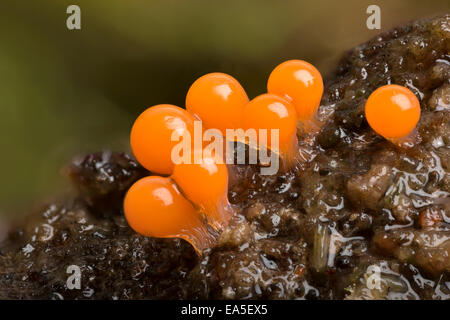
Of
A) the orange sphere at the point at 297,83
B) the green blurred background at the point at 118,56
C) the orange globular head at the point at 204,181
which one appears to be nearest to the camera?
the orange globular head at the point at 204,181

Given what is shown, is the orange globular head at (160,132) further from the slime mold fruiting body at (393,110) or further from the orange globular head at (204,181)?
the slime mold fruiting body at (393,110)

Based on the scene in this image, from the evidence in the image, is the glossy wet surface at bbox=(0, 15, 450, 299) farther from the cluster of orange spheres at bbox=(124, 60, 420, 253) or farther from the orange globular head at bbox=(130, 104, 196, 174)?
the orange globular head at bbox=(130, 104, 196, 174)

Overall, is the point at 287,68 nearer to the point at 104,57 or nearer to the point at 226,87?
the point at 226,87

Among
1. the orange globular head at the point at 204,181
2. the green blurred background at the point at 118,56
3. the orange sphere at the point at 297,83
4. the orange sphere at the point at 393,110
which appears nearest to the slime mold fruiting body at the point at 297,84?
the orange sphere at the point at 297,83

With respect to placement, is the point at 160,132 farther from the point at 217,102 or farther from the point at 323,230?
the point at 323,230

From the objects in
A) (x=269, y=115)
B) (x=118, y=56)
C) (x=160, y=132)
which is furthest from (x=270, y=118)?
(x=118, y=56)

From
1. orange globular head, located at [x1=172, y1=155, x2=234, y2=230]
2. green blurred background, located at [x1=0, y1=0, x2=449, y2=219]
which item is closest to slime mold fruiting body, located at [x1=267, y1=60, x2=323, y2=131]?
orange globular head, located at [x1=172, y1=155, x2=234, y2=230]
